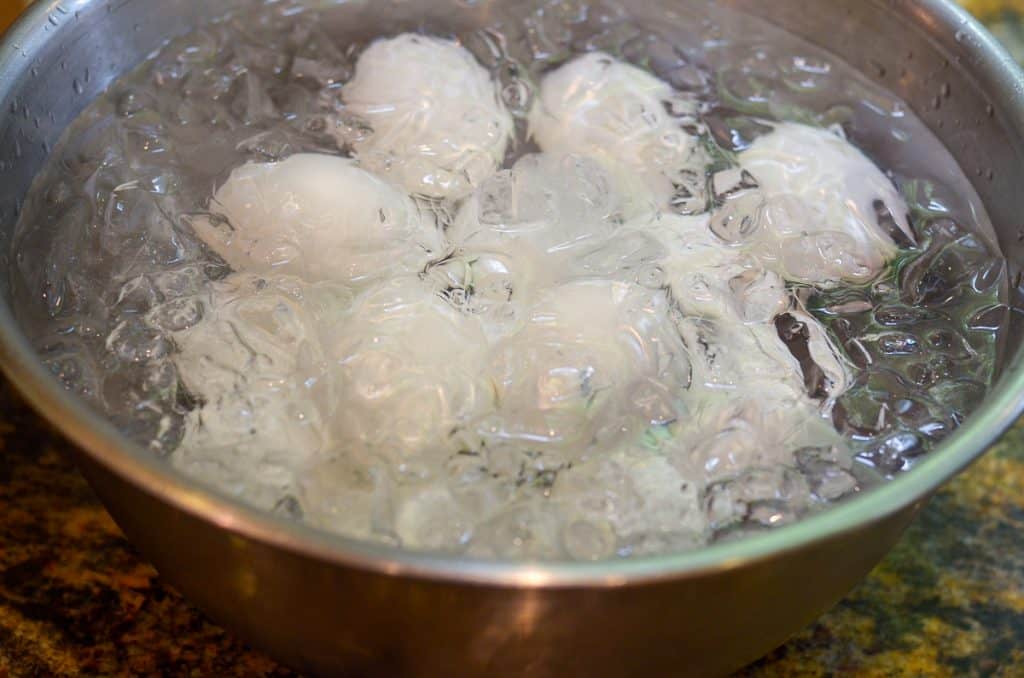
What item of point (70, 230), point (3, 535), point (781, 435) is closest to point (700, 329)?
point (781, 435)

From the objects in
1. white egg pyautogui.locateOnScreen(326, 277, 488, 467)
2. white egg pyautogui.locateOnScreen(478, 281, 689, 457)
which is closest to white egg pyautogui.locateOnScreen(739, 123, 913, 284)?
white egg pyautogui.locateOnScreen(478, 281, 689, 457)

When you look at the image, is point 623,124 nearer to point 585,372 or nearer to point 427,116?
point 427,116

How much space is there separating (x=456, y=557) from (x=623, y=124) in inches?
25.4

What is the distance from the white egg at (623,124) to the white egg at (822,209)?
0.08m

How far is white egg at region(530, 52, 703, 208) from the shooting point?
1.06 meters

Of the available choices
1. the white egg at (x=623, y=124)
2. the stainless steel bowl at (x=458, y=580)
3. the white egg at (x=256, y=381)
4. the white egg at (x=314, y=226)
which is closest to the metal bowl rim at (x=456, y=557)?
the stainless steel bowl at (x=458, y=580)

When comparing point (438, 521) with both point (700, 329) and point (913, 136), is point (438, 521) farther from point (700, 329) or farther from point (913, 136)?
point (913, 136)

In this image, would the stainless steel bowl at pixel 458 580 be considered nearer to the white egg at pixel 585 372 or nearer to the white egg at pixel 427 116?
the white egg at pixel 585 372

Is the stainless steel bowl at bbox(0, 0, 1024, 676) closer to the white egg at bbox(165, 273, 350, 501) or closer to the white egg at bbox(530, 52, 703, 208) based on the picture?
the white egg at bbox(165, 273, 350, 501)

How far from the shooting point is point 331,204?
0.93 metres

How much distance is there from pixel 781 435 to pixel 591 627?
29 cm

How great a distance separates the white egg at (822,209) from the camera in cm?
100

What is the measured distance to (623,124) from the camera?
3.56 feet

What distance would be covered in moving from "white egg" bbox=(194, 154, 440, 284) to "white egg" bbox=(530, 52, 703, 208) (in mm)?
229
